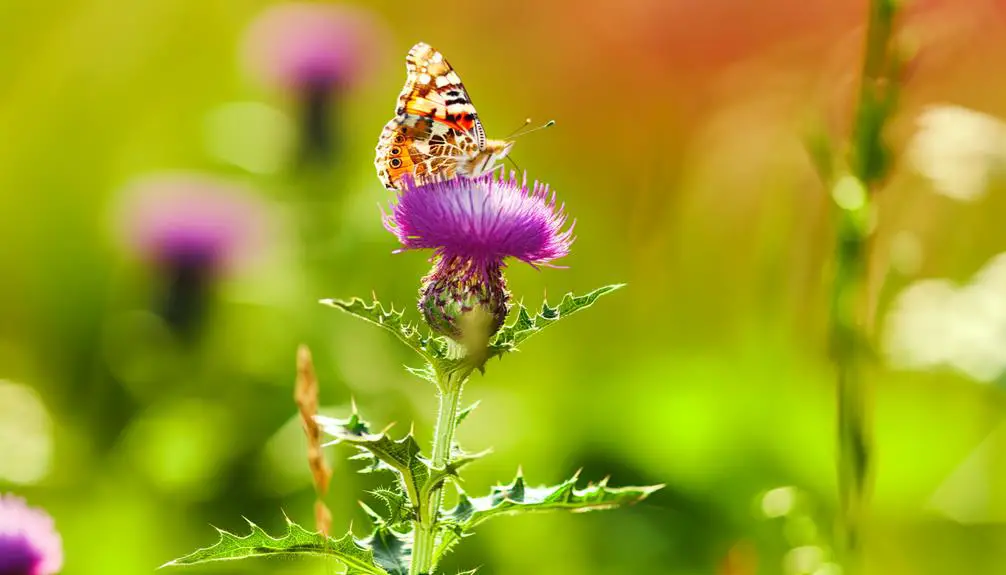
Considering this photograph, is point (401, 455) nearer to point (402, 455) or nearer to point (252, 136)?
point (402, 455)

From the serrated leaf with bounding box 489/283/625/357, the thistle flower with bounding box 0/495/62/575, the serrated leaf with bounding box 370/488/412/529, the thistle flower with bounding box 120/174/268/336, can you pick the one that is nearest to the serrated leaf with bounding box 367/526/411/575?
the serrated leaf with bounding box 370/488/412/529

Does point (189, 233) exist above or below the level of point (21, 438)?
above

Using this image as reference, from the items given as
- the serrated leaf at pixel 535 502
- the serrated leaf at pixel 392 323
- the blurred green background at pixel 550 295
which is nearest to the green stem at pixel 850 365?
the blurred green background at pixel 550 295

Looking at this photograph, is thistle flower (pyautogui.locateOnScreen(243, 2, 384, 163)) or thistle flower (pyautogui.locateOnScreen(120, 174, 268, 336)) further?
thistle flower (pyautogui.locateOnScreen(243, 2, 384, 163))

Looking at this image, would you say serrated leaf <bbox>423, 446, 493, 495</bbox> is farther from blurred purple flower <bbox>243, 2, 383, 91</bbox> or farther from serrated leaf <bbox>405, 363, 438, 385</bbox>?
blurred purple flower <bbox>243, 2, 383, 91</bbox>

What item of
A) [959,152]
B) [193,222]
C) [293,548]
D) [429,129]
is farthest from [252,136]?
[293,548]

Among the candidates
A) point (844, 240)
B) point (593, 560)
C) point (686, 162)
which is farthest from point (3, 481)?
point (686, 162)
